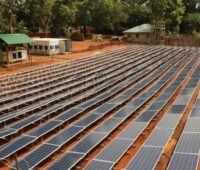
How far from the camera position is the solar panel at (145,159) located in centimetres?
1259

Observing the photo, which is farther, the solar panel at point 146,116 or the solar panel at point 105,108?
the solar panel at point 105,108

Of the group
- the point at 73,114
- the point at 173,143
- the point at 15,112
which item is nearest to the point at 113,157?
the point at 173,143

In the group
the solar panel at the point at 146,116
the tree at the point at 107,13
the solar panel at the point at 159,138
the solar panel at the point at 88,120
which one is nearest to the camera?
the solar panel at the point at 159,138

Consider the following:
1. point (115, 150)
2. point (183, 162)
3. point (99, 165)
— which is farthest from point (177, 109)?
point (99, 165)

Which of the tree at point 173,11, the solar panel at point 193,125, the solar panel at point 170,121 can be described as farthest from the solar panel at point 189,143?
the tree at point 173,11

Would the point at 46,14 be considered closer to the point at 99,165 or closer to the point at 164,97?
the point at 164,97

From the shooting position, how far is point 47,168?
42.6 ft

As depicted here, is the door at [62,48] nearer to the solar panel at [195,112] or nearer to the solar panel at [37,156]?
the solar panel at [195,112]

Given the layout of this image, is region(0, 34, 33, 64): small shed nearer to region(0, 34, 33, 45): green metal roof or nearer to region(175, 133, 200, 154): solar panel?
region(0, 34, 33, 45): green metal roof

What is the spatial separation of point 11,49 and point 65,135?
3307 cm

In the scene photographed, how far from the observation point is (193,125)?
17.0 metres

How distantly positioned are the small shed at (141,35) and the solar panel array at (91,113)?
112 feet

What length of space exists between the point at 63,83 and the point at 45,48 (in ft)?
86.6

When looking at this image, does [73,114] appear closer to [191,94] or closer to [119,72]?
[191,94]
